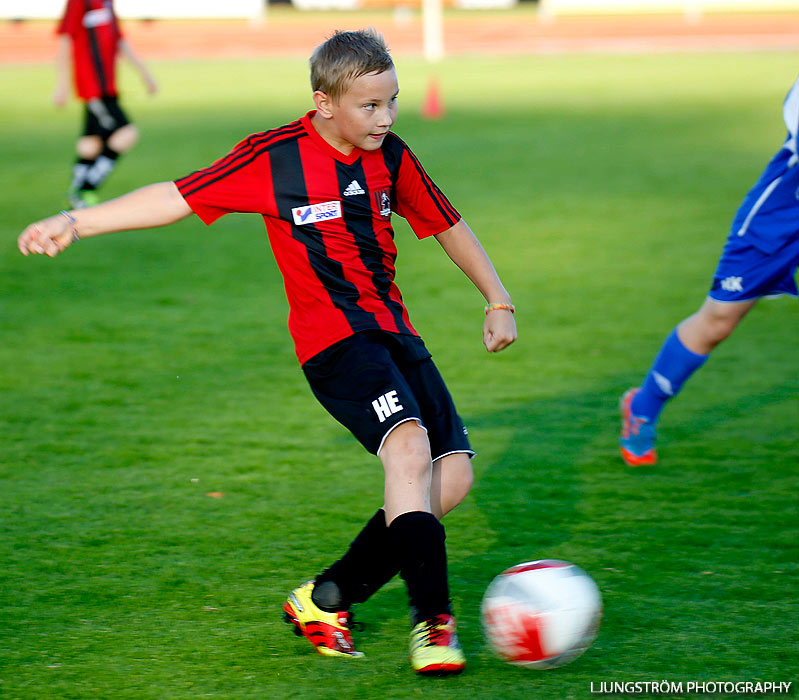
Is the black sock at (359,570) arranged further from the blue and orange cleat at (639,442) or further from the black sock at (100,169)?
the black sock at (100,169)

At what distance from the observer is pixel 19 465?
459 centimetres

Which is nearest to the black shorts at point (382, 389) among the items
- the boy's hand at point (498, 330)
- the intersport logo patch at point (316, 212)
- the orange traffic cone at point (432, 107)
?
the boy's hand at point (498, 330)

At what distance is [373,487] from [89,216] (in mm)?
1807

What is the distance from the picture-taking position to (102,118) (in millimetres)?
10000

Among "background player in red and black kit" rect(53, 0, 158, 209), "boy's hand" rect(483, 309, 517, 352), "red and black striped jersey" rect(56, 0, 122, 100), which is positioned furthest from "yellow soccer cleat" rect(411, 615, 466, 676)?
"red and black striped jersey" rect(56, 0, 122, 100)

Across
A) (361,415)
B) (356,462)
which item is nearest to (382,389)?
(361,415)

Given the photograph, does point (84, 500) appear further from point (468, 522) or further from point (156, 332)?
point (156, 332)

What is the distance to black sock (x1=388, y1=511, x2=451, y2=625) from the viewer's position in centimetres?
292

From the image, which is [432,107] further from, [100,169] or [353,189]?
[353,189]

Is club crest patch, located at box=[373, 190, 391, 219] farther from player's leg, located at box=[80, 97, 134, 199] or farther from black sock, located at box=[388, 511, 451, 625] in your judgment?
player's leg, located at box=[80, 97, 134, 199]

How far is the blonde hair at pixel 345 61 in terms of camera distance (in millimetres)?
2973

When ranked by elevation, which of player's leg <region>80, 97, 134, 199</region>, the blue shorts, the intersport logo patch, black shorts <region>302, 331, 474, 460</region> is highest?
player's leg <region>80, 97, 134, 199</region>

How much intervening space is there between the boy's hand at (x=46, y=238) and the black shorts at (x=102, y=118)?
24.2ft

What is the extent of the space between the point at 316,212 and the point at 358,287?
236 millimetres
